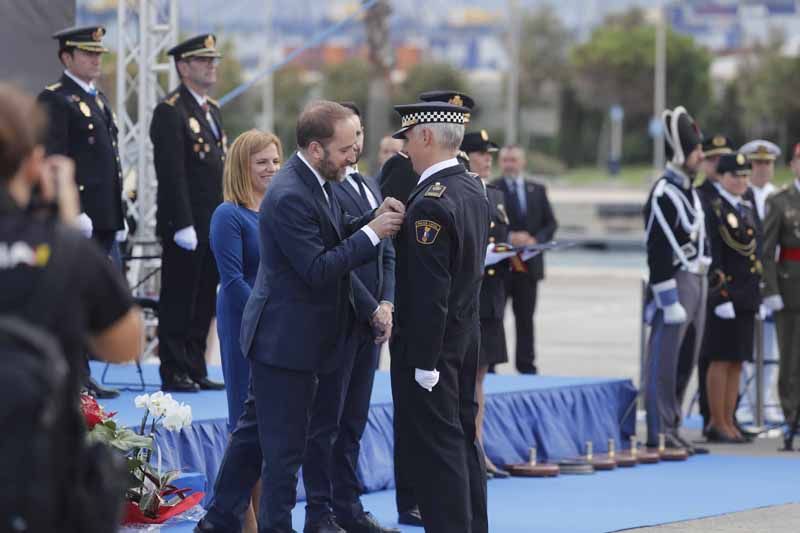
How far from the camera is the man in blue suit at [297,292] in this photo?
240 inches

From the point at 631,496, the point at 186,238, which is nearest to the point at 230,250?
the point at 186,238

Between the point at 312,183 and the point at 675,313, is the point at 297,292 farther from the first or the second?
the point at 675,313

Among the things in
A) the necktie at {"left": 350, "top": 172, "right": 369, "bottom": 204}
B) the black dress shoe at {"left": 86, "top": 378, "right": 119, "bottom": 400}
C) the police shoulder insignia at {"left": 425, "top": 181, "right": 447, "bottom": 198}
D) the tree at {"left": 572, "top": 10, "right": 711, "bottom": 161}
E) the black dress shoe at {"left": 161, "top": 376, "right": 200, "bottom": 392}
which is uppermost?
the police shoulder insignia at {"left": 425, "top": 181, "right": 447, "bottom": 198}

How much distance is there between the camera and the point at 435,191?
6.13m

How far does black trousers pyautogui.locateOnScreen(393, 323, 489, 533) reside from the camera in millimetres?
6254

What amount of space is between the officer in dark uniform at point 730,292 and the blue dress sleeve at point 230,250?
468 centimetres

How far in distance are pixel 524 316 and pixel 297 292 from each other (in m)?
6.34

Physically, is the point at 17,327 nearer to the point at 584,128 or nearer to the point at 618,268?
the point at 618,268

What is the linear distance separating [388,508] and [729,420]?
371 cm

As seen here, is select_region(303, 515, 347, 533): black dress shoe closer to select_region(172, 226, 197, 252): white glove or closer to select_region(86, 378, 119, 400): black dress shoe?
select_region(86, 378, 119, 400): black dress shoe

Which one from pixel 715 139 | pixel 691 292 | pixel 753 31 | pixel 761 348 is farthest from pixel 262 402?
pixel 753 31

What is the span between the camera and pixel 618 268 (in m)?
30.0

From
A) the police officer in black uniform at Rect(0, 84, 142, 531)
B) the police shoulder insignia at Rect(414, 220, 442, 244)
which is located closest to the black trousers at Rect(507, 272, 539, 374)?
the police shoulder insignia at Rect(414, 220, 442, 244)

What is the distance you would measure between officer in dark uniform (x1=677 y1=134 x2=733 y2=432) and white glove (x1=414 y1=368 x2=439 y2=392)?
419 centimetres
